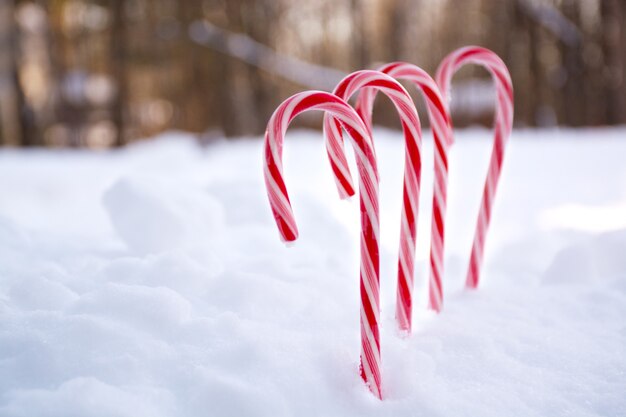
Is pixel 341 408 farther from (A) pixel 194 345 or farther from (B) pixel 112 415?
Answer: (B) pixel 112 415

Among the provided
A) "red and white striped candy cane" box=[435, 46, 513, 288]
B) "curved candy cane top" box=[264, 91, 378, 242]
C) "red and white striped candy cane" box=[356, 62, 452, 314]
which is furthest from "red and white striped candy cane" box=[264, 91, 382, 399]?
"red and white striped candy cane" box=[435, 46, 513, 288]

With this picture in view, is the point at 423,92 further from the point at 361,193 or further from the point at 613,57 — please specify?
the point at 613,57

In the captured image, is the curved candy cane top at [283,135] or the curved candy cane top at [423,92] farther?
the curved candy cane top at [423,92]

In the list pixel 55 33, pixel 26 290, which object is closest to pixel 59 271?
pixel 26 290

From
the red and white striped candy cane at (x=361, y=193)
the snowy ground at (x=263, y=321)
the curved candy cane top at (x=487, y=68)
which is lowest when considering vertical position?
the snowy ground at (x=263, y=321)

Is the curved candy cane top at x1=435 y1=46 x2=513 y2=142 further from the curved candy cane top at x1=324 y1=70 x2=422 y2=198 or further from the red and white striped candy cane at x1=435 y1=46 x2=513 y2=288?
the curved candy cane top at x1=324 y1=70 x2=422 y2=198

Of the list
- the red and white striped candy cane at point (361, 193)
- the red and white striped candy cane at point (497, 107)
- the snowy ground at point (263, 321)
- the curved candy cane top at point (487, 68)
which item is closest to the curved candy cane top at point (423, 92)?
the curved candy cane top at point (487, 68)

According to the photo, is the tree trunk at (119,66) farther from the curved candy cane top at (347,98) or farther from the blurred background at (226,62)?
the curved candy cane top at (347,98)
